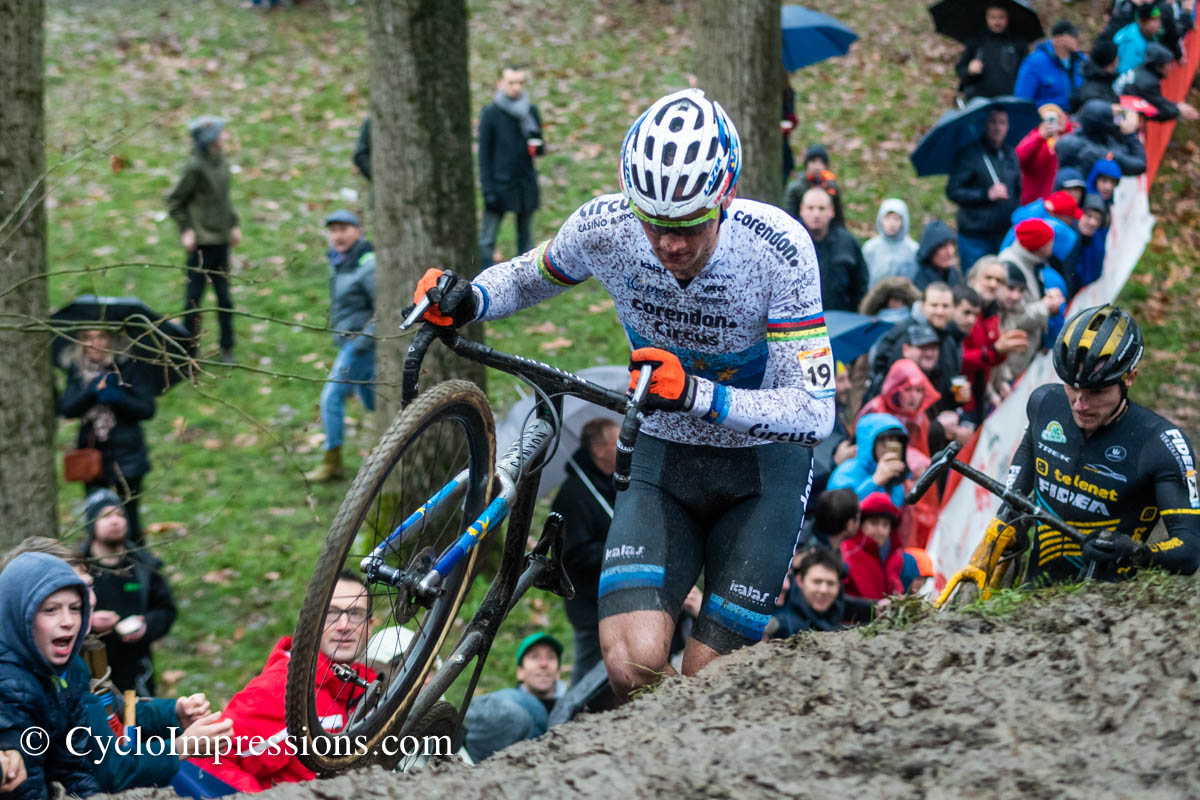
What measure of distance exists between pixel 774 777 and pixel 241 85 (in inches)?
662

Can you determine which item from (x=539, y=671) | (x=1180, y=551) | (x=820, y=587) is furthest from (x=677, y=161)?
(x=539, y=671)

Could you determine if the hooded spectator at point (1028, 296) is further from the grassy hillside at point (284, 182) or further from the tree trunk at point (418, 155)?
the tree trunk at point (418, 155)

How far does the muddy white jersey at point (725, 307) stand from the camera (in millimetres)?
4711

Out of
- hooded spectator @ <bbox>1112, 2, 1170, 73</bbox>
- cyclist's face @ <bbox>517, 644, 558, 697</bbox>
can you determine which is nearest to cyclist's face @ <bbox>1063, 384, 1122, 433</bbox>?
cyclist's face @ <bbox>517, 644, 558, 697</bbox>

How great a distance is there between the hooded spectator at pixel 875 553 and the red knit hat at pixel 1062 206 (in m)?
4.78

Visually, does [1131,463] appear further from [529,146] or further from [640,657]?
[529,146]

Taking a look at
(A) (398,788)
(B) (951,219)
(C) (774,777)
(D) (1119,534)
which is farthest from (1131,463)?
(B) (951,219)

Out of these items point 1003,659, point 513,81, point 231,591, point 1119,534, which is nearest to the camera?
point 1003,659

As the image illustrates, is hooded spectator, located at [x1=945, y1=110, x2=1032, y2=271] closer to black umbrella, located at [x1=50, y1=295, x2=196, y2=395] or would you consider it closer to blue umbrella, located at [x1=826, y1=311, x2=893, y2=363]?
blue umbrella, located at [x1=826, y1=311, x2=893, y2=363]

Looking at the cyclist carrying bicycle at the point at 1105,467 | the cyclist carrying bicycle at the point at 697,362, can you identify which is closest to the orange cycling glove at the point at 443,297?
the cyclist carrying bicycle at the point at 697,362

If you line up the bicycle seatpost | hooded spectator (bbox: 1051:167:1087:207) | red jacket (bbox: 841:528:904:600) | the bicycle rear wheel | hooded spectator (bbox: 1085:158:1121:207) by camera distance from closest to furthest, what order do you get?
the bicycle rear wheel, the bicycle seatpost, red jacket (bbox: 841:528:904:600), hooded spectator (bbox: 1051:167:1087:207), hooded spectator (bbox: 1085:158:1121:207)

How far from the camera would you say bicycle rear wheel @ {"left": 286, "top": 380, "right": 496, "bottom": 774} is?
4.04 metres

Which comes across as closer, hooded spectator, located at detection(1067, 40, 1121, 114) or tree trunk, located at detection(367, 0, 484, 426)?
tree trunk, located at detection(367, 0, 484, 426)

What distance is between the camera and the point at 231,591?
920 centimetres
